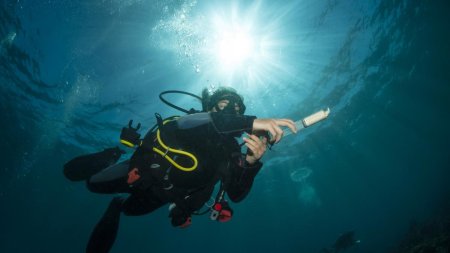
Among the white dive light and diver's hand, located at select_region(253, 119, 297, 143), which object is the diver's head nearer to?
diver's hand, located at select_region(253, 119, 297, 143)

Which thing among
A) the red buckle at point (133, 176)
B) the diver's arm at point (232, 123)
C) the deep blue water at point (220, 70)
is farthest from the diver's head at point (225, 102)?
the deep blue water at point (220, 70)

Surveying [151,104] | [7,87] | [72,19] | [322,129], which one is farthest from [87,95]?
[322,129]

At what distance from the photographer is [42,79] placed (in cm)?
1548

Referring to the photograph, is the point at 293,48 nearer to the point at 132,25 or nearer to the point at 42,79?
the point at 132,25

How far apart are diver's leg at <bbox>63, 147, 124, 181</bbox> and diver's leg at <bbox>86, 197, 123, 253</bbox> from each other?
638 mm

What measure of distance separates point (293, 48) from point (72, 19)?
33.8 feet

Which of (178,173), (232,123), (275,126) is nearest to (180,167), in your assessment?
(178,173)

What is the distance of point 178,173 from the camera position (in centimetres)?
364

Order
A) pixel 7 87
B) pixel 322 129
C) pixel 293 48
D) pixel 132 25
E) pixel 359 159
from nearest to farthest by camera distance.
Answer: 1. pixel 132 25
2. pixel 293 48
3. pixel 7 87
4. pixel 322 129
5. pixel 359 159

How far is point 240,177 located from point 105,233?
215cm

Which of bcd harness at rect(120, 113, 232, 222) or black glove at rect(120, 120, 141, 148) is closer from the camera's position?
bcd harness at rect(120, 113, 232, 222)

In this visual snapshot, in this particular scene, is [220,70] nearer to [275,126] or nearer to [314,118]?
[275,126]

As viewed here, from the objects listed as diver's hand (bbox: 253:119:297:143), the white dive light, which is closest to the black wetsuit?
diver's hand (bbox: 253:119:297:143)

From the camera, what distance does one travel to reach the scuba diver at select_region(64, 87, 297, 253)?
3.55 meters
